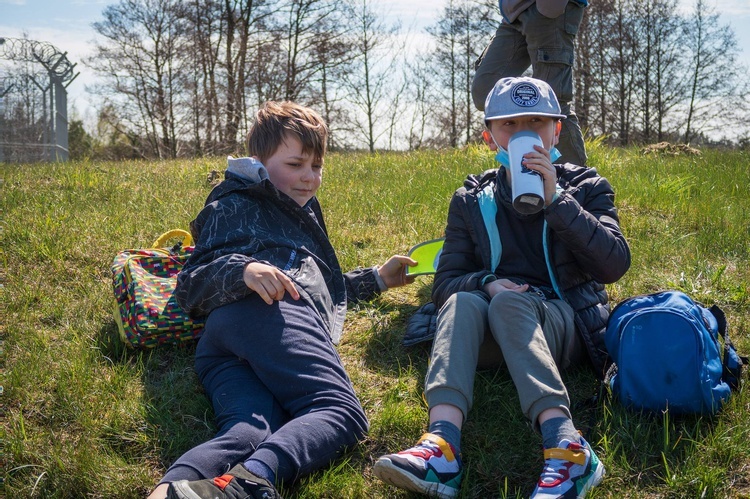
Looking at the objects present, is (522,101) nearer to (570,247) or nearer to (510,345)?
(570,247)

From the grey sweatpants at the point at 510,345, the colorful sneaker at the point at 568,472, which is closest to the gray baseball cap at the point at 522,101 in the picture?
the grey sweatpants at the point at 510,345

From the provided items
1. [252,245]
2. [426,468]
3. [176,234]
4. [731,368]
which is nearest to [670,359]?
[731,368]

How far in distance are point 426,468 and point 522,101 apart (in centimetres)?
129

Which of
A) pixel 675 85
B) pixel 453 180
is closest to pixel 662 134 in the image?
pixel 675 85

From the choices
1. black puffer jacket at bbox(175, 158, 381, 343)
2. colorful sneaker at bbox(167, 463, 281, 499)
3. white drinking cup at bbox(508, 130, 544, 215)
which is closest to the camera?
colorful sneaker at bbox(167, 463, 281, 499)

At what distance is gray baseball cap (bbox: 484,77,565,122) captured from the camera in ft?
7.68

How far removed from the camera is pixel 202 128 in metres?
17.4

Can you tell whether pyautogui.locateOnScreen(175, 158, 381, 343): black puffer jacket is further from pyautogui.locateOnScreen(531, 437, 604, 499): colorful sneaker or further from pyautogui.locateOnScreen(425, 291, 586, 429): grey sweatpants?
pyautogui.locateOnScreen(531, 437, 604, 499): colorful sneaker

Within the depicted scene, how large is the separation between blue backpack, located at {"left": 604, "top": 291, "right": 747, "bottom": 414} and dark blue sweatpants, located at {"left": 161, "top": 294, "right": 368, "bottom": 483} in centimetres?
89

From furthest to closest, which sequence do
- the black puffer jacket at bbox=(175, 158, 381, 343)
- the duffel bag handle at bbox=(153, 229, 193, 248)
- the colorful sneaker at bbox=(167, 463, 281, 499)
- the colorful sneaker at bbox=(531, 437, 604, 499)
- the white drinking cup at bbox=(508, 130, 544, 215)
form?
the duffel bag handle at bbox=(153, 229, 193, 248)
the black puffer jacket at bbox=(175, 158, 381, 343)
the white drinking cup at bbox=(508, 130, 544, 215)
the colorful sneaker at bbox=(531, 437, 604, 499)
the colorful sneaker at bbox=(167, 463, 281, 499)

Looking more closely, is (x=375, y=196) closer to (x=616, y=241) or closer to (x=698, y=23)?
(x=616, y=241)

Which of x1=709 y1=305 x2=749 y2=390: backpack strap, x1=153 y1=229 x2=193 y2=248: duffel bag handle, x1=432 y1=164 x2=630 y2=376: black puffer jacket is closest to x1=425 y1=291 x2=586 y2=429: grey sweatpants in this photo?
x1=432 y1=164 x2=630 y2=376: black puffer jacket

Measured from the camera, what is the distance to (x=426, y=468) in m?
1.83

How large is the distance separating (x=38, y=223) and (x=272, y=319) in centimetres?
262
